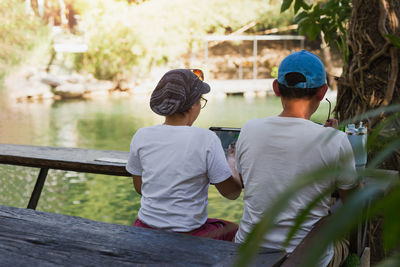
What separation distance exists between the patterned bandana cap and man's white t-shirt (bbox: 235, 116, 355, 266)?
0.76ft

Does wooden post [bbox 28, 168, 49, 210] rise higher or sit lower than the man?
lower

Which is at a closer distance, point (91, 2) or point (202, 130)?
point (202, 130)

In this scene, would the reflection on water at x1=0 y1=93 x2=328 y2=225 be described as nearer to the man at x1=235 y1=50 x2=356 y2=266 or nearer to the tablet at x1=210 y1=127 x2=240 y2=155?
the man at x1=235 y1=50 x2=356 y2=266

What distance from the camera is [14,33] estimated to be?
15734mm

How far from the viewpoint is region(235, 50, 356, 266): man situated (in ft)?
4.17

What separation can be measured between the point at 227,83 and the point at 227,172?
16.7 metres

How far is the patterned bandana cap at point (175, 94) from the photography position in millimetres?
1500

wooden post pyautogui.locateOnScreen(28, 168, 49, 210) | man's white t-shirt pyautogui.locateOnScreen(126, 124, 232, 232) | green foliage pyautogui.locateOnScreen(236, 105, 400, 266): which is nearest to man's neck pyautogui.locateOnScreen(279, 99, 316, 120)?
man's white t-shirt pyautogui.locateOnScreen(126, 124, 232, 232)

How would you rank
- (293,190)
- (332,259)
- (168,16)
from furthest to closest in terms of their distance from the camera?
(168,16), (332,259), (293,190)

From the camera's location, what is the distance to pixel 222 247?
972 mm

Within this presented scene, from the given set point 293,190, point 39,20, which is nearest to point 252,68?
point 39,20

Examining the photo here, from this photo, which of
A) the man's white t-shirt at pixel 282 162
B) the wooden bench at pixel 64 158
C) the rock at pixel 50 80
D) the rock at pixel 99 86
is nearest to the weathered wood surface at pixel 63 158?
the wooden bench at pixel 64 158

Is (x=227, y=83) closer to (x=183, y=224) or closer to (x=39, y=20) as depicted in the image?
(x=39, y=20)

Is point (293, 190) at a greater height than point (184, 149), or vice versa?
point (293, 190)
